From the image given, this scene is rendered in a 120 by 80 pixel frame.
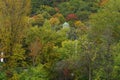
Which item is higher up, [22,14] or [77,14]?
[22,14]

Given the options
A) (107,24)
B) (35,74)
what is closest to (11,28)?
(35,74)

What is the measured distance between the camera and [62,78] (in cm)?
2255

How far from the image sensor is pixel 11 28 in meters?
22.8

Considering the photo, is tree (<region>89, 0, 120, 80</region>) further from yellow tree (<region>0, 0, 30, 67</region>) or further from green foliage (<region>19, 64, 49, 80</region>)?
yellow tree (<region>0, 0, 30, 67</region>)

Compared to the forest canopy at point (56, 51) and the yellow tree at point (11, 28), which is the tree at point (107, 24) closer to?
the forest canopy at point (56, 51)

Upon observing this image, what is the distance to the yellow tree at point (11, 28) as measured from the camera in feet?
74.4

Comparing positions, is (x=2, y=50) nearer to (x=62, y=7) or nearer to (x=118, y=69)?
(x=118, y=69)

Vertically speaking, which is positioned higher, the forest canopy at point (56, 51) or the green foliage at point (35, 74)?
the forest canopy at point (56, 51)

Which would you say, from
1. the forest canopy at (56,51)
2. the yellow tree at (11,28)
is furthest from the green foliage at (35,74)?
the yellow tree at (11,28)

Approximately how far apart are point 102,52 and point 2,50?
595cm

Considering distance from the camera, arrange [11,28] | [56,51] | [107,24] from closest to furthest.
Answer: [11,28]
[56,51]
[107,24]

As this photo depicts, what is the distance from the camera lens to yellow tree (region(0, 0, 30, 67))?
22688 mm

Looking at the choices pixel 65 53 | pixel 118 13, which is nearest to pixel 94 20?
pixel 118 13

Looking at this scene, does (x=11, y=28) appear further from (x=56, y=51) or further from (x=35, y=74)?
(x=56, y=51)
